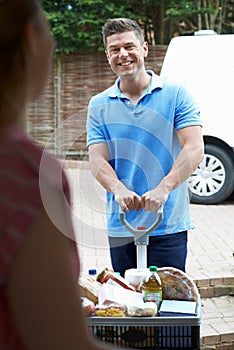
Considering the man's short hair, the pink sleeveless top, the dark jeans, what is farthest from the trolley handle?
the pink sleeveless top

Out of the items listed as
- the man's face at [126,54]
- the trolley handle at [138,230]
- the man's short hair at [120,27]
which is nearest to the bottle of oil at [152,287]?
the trolley handle at [138,230]

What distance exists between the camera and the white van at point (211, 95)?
9430 mm

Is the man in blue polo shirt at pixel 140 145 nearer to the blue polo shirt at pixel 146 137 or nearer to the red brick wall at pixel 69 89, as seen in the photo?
the blue polo shirt at pixel 146 137

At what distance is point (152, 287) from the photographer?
3057 millimetres

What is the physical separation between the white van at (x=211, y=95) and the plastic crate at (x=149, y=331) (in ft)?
21.7

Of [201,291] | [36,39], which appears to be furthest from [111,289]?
[201,291]

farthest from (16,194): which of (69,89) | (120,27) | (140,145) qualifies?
(69,89)

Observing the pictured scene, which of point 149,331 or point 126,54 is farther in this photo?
point 126,54

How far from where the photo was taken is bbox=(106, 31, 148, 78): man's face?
3576 mm

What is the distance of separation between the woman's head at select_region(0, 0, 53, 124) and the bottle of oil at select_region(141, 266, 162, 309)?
1908mm

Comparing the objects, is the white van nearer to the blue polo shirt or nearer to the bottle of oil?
the blue polo shirt

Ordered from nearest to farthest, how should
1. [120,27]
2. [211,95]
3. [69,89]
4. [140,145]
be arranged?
[140,145]
[120,27]
[211,95]
[69,89]

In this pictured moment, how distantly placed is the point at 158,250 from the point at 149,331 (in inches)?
26.8

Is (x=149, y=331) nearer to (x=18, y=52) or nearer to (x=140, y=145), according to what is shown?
(x=140, y=145)
